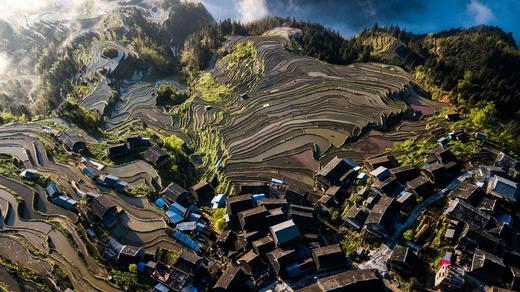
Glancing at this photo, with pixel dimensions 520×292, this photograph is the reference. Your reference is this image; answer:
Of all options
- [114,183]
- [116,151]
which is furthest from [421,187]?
[116,151]

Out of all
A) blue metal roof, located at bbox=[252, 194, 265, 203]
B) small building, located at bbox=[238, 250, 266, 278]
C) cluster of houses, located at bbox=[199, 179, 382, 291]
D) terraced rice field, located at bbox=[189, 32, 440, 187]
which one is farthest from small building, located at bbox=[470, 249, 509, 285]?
blue metal roof, located at bbox=[252, 194, 265, 203]

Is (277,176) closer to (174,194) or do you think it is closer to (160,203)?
(174,194)

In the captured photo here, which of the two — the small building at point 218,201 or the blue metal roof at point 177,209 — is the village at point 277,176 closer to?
the small building at point 218,201

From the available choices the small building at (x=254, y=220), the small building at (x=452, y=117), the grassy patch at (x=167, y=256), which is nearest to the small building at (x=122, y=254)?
the grassy patch at (x=167, y=256)

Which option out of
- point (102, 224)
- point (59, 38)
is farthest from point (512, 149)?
point (59, 38)

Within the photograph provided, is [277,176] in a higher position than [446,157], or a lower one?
lower
